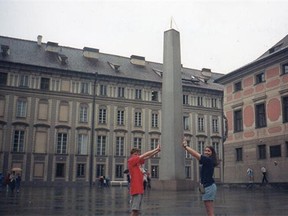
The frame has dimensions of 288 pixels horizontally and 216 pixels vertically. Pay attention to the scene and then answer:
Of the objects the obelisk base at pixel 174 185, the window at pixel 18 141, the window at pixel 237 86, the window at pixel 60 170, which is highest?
the window at pixel 237 86

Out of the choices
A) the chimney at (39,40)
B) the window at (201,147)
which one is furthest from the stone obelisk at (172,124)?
the window at (201,147)

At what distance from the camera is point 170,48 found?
22.5m

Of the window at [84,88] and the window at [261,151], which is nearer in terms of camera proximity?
the window at [261,151]

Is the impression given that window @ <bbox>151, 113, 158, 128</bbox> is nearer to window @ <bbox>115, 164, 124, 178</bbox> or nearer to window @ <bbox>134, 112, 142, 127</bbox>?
window @ <bbox>134, 112, 142, 127</bbox>

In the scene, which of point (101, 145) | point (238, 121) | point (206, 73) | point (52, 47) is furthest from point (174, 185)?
point (206, 73)

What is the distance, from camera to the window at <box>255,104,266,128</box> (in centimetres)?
3109

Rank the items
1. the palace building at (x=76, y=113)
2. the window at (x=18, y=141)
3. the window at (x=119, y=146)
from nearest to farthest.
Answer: the window at (x=18, y=141)
the palace building at (x=76, y=113)
the window at (x=119, y=146)

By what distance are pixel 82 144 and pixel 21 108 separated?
8.51m

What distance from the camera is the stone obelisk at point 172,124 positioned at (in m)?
21.1

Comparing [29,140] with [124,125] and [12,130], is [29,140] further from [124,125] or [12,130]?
[124,125]

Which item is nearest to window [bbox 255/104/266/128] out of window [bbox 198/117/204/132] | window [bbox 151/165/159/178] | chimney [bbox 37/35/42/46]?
window [bbox 151/165/159/178]

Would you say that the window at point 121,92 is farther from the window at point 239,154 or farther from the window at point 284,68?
the window at point 284,68

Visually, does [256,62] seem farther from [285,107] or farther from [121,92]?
[121,92]

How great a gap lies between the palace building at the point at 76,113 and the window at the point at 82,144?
0.11 meters
